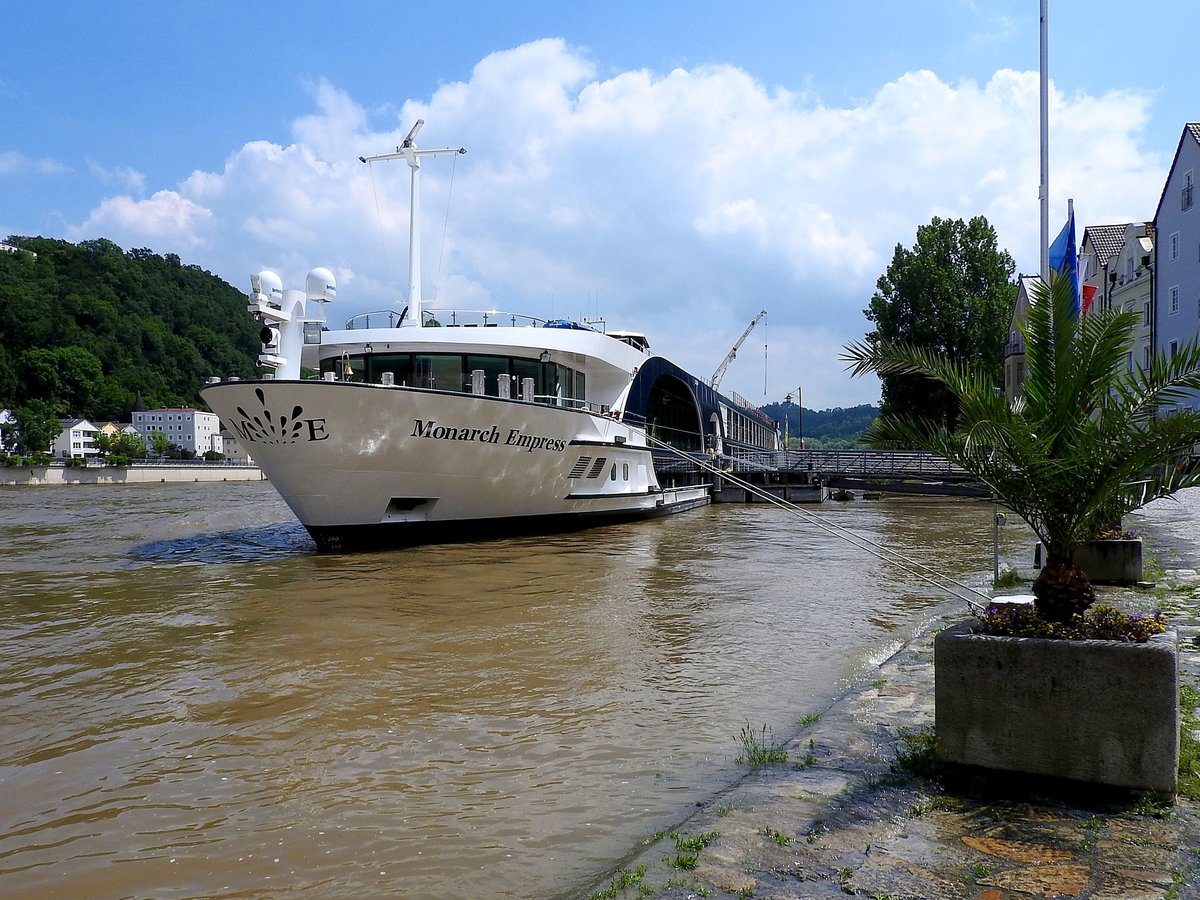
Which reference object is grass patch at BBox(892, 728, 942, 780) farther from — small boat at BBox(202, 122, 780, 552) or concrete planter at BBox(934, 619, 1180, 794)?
small boat at BBox(202, 122, 780, 552)

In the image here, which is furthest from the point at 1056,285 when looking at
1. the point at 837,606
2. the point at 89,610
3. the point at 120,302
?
the point at 120,302

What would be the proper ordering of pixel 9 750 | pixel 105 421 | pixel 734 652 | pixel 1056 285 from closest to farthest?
1. pixel 1056 285
2. pixel 9 750
3. pixel 734 652
4. pixel 105 421

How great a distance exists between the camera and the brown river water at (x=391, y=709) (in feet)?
12.8

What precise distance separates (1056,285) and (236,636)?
26.5 feet

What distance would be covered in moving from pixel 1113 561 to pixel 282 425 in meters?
12.0

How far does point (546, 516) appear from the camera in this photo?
19.6 meters

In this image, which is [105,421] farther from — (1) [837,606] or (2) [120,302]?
(1) [837,606]

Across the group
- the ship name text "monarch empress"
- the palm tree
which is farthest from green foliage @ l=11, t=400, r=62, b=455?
the palm tree

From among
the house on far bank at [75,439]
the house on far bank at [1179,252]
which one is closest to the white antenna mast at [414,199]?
the house on far bank at [1179,252]

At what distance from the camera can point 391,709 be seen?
6.14m

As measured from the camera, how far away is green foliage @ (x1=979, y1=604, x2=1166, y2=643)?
12.2 feet

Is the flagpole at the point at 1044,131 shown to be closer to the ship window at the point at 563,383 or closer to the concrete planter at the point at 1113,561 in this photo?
the concrete planter at the point at 1113,561

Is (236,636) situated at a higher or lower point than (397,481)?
lower

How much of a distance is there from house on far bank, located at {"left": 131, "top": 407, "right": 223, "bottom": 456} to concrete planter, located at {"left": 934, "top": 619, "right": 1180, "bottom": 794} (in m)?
124
